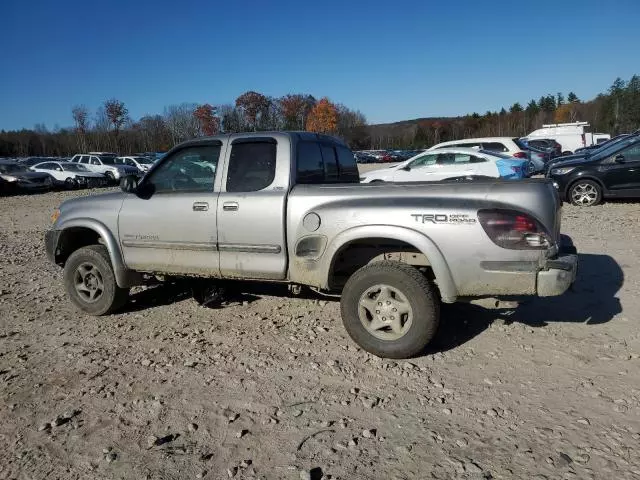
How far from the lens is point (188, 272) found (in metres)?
4.92

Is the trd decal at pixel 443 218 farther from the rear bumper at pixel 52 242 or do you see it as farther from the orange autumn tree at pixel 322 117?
the orange autumn tree at pixel 322 117

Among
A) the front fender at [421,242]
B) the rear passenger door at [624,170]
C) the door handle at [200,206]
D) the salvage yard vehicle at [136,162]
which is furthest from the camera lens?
the salvage yard vehicle at [136,162]

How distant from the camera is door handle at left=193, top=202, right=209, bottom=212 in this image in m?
4.71

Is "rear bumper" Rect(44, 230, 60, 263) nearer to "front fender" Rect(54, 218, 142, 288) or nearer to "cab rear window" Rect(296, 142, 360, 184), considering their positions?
"front fender" Rect(54, 218, 142, 288)

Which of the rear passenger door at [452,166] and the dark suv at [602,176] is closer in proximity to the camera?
the dark suv at [602,176]

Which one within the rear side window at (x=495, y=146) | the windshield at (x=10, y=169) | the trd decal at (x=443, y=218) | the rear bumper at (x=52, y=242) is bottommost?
the rear bumper at (x=52, y=242)

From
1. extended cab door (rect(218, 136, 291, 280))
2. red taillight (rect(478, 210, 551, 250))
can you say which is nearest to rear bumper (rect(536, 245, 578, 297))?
red taillight (rect(478, 210, 551, 250))

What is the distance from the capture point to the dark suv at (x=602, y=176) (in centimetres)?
1238

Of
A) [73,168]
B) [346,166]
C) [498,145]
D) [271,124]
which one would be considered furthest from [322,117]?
[346,166]

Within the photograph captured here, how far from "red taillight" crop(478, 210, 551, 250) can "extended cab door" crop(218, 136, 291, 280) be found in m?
1.75

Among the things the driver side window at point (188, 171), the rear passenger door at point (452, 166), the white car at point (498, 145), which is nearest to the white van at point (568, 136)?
the white car at point (498, 145)

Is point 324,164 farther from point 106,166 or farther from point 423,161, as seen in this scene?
point 106,166

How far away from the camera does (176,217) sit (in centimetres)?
484

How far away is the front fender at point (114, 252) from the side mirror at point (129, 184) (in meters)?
0.48
